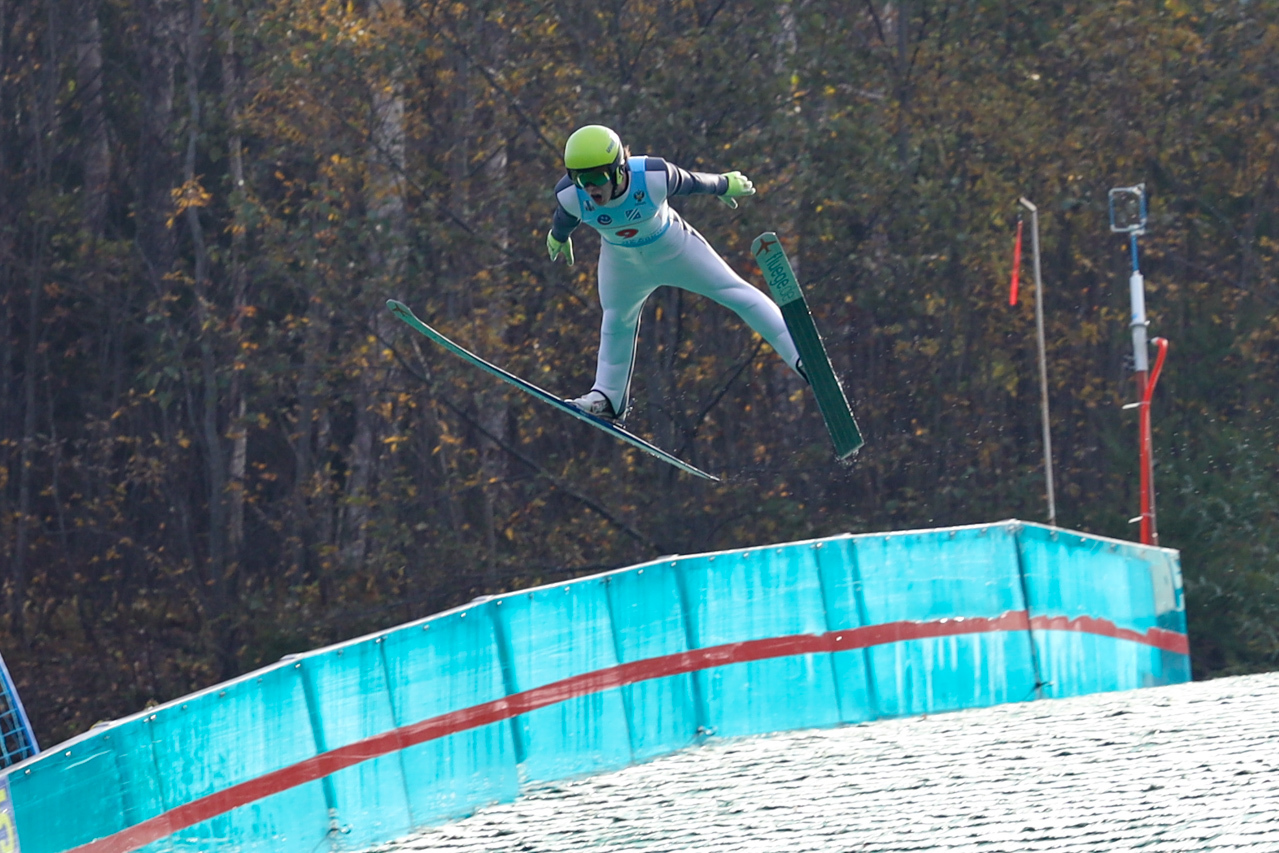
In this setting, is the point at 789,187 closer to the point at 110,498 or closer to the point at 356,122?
the point at 356,122

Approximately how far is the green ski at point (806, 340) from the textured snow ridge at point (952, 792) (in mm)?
1484

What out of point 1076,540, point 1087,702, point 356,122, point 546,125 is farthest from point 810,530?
point 1087,702

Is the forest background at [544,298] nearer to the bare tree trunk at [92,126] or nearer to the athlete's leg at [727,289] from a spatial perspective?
the bare tree trunk at [92,126]

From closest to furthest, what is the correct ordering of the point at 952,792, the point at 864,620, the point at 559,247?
the point at 952,792
the point at 559,247
the point at 864,620

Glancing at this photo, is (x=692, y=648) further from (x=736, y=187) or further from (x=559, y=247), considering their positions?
(x=736, y=187)

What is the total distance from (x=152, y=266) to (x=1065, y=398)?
11.5m

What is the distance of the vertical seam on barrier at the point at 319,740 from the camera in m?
6.23

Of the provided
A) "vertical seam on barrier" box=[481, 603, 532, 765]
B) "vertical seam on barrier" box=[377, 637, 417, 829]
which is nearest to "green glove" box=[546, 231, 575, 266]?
"vertical seam on barrier" box=[481, 603, 532, 765]

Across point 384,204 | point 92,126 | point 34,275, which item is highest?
point 92,126

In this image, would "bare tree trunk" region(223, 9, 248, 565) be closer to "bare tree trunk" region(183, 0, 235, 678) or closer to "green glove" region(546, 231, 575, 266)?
"bare tree trunk" region(183, 0, 235, 678)

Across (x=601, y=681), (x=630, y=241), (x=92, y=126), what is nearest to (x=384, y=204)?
(x=92, y=126)

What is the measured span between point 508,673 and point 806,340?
7.01 ft

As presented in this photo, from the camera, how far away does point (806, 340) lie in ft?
26.3

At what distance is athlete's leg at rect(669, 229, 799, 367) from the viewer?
25.8 feet
